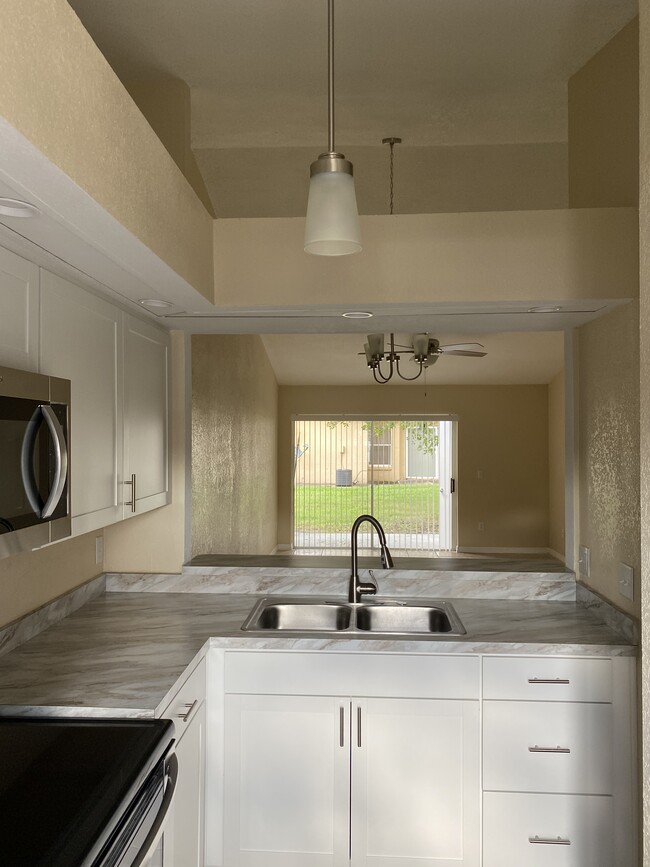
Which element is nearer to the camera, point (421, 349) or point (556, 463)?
point (421, 349)

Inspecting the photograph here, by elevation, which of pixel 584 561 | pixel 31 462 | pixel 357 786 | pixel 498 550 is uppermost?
pixel 31 462

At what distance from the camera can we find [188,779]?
197cm

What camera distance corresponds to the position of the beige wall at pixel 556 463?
811 cm

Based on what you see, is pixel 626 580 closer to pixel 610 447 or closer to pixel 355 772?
pixel 610 447

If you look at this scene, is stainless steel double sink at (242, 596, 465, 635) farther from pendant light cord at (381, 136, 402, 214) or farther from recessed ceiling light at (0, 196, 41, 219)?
pendant light cord at (381, 136, 402, 214)

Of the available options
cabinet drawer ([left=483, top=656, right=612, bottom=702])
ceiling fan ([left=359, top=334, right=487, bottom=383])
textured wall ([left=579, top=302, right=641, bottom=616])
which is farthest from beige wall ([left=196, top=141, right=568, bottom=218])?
cabinet drawer ([left=483, top=656, right=612, bottom=702])

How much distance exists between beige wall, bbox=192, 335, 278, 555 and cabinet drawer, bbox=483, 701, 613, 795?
168 centimetres

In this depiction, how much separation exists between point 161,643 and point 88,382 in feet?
2.86

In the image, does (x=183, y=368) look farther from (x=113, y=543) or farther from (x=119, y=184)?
(x=119, y=184)

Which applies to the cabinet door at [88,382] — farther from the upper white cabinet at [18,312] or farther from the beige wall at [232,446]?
the beige wall at [232,446]

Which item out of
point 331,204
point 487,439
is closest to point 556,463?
point 487,439

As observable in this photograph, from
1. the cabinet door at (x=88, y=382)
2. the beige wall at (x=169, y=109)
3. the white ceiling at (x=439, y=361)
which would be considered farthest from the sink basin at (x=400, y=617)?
the white ceiling at (x=439, y=361)

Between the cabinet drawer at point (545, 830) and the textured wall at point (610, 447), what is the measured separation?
657mm

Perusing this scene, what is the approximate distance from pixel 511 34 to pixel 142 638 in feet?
7.78
